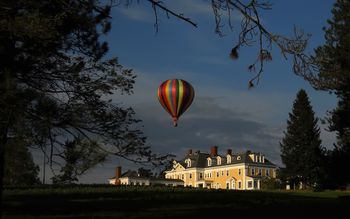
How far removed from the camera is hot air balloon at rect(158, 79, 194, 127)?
34781 mm

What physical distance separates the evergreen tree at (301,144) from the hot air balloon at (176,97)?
35.7m

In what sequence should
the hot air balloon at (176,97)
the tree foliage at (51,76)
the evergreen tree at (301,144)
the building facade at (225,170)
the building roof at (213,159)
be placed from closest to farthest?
1. the tree foliage at (51,76)
2. the hot air balloon at (176,97)
3. the evergreen tree at (301,144)
4. the building facade at (225,170)
5. the building roof at (213,159)

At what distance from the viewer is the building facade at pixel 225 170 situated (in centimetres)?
11019

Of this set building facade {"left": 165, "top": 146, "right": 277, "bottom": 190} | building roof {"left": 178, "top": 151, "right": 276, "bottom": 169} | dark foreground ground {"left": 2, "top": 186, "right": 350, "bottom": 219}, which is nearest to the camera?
dark foreground ground {"left": 2, "top": 186, "right": 350, "bottom": 219}

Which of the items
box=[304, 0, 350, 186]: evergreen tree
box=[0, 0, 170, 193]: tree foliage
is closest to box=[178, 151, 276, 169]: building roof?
box=[304, 0, 350, 186]: evergreen tree

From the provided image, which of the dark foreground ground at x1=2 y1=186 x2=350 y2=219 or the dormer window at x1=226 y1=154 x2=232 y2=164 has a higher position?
the dormer window at x1=226 y1=154 x2=232 y2=164

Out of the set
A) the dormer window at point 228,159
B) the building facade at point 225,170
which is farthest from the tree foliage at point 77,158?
the dormer window at point 228,159

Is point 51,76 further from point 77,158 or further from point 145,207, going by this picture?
point 145,207

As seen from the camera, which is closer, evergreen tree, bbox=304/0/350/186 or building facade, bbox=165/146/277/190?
evergreen tree, bbox=304/0/350/186

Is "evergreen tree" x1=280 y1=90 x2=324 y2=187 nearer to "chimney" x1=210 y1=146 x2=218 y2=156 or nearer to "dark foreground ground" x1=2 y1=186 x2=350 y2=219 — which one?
"dark foreground ground" x1=2 y1=186 x2=350 y2=219

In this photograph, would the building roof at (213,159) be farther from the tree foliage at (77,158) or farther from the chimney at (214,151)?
the tree foliage at (77,158)

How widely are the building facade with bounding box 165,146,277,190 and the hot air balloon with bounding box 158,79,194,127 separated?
68797mm

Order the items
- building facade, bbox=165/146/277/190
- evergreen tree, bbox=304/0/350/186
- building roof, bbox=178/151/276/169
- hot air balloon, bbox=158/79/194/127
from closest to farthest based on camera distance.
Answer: hot air balloon, bbox=158/79/194/127, evergreen tree, bbox=304/0/350/186, building facade, bbox=165/146/277/190, building roof, bbox=178/151/276/169

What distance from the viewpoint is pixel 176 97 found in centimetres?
3519
